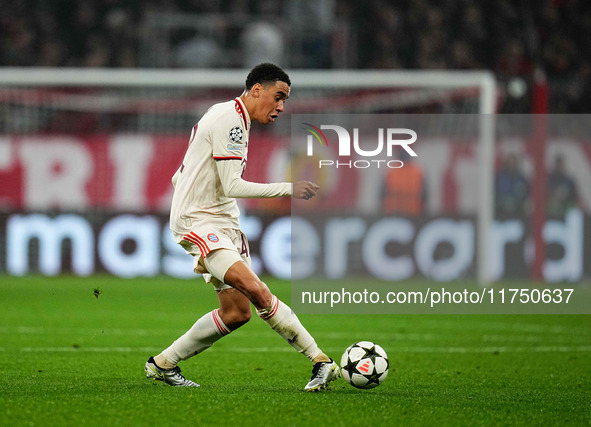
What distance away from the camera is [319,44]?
743 inches

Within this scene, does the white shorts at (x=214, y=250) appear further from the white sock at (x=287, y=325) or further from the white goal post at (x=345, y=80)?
the white goal post at (x=345, y=80)

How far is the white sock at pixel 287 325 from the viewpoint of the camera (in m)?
5.73

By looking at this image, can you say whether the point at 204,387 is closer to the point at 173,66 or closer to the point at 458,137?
the point at 458,137

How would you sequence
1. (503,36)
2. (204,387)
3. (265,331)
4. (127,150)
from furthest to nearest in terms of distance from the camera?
(503,36) → (127,150) → (265,331) → (204,387)

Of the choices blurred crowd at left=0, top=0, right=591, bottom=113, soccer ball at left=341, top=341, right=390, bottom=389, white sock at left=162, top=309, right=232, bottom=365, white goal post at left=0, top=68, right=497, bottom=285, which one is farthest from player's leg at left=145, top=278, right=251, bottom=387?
blurred crowd at left=0, top=0, right=591, bottom=113

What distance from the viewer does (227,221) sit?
588 centimetres

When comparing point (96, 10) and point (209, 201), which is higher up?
point (96, 10)

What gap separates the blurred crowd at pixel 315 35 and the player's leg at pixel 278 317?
494 inches

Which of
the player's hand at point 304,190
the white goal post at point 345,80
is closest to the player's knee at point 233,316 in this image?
the player's hand at point 304,190

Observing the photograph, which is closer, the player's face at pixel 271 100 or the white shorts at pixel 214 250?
the white shorts at pixel 214 250

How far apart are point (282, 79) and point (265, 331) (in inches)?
173

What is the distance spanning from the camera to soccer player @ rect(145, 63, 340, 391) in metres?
5.62

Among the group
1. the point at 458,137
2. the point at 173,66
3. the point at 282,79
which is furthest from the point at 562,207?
the point at 282,79

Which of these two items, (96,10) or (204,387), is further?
(96,10)
